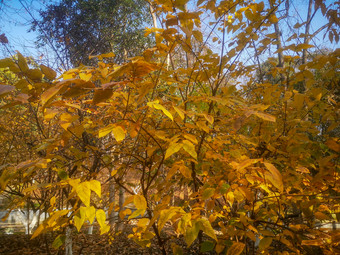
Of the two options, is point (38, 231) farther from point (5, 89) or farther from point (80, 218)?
point (5, 89)

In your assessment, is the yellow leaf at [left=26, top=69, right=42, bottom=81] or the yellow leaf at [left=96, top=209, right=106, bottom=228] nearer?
the yellow leaf at [left=26, top=69, right=42, bottom=81]

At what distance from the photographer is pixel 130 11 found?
6.65m

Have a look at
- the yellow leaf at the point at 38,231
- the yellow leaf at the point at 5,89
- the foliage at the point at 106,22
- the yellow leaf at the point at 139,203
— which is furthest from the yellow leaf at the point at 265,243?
the foliage at the point at 106,22

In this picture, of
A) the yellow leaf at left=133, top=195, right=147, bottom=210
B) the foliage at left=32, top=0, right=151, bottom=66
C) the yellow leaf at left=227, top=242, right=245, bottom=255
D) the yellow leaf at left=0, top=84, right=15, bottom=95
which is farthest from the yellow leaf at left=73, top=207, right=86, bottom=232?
the foliage at left=32, top=0, right=151, bottom=66

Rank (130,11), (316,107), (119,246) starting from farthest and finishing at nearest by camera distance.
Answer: (130,11), (119,246), (316,107)

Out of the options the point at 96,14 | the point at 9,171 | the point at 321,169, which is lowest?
the point at 321,169

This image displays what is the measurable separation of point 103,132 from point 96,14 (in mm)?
6451

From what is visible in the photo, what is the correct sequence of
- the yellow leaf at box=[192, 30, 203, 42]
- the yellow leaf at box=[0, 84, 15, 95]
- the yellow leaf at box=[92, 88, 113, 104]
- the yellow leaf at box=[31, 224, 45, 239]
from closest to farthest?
the yellow leaf at box=[0, 84, 15, 95] → the yellow leaf at box=[92, 88, 113, 104] → the yellow leaf at box=[31, 224, 45, 239] → the yellow leaf at box=[192, 30, 203, 42]

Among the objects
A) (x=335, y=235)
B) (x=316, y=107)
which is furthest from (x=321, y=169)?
(x=316, y=107)

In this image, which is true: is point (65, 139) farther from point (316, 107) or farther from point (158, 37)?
point (316, 107)

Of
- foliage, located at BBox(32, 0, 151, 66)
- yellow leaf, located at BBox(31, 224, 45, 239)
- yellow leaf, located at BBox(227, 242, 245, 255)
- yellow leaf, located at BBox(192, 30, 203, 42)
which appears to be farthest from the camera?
foliage, located at BBox(32, 0, 151, 66)

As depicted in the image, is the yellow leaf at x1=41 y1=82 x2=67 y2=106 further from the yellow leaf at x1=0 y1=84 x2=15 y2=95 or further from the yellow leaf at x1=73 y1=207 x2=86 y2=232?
the yellow leaf at x1=73 y1=207 x2=86 y2=232

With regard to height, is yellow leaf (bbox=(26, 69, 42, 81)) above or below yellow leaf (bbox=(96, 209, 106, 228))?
above

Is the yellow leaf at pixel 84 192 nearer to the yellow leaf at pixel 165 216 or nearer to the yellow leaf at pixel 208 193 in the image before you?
the yellow leaf at pixel 165 216
